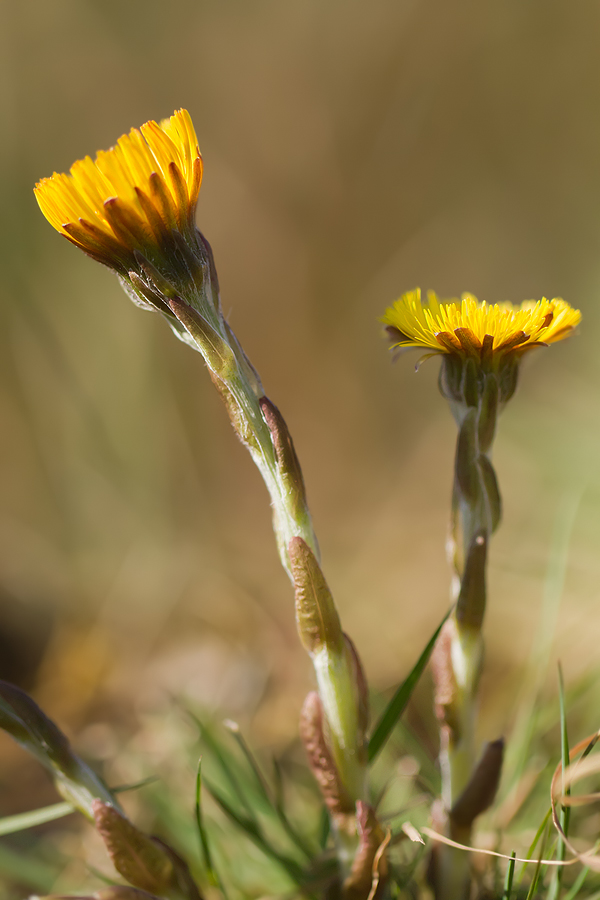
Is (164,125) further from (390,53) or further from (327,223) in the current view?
(390,53)

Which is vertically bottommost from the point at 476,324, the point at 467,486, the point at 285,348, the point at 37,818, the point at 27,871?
the point at 27,871

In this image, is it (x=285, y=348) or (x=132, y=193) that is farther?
(x=285, y=348)

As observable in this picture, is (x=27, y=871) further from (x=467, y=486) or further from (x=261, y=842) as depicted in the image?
(x=467, y=486)

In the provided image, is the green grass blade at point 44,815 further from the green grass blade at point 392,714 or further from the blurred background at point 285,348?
the blurred background at point 285,348

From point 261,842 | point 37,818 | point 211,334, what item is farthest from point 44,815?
point 211,334

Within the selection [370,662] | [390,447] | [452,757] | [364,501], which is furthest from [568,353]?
[452,757]

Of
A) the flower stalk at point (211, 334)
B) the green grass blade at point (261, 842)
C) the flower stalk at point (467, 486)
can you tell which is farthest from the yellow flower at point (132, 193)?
the green grass blade at point (261, 842)
